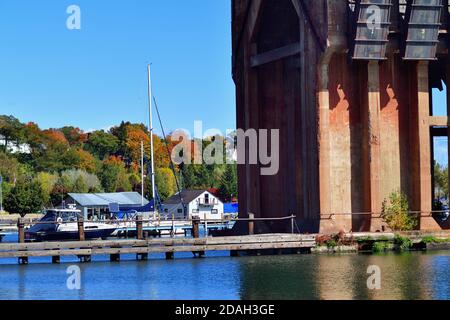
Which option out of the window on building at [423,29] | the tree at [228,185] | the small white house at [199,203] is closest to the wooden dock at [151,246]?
the window on building at [423,29]

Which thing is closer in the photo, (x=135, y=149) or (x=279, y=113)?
(x=279, y=113)

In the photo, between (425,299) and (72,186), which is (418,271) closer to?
(425,299)

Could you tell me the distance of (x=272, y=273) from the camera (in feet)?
149

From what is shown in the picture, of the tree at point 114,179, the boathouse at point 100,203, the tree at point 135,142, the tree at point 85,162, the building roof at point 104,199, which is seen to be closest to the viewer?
the boathouse at point 100,203

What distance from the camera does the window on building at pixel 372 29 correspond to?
56.7m

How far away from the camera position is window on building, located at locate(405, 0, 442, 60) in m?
58.2

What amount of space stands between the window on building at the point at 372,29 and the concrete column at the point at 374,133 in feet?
3.05

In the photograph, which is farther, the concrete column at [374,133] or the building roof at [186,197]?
the building roof at [186,197]

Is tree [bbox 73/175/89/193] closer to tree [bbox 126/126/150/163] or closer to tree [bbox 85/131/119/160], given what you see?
tree [bbox 126/126/150/163]

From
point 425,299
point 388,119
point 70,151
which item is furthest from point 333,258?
point 70,151

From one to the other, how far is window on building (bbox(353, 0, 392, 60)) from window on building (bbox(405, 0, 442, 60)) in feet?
4.74

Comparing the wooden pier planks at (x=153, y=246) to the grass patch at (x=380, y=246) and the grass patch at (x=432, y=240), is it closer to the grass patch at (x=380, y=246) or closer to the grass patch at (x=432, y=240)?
the grass patch at (x=380, y=246)
